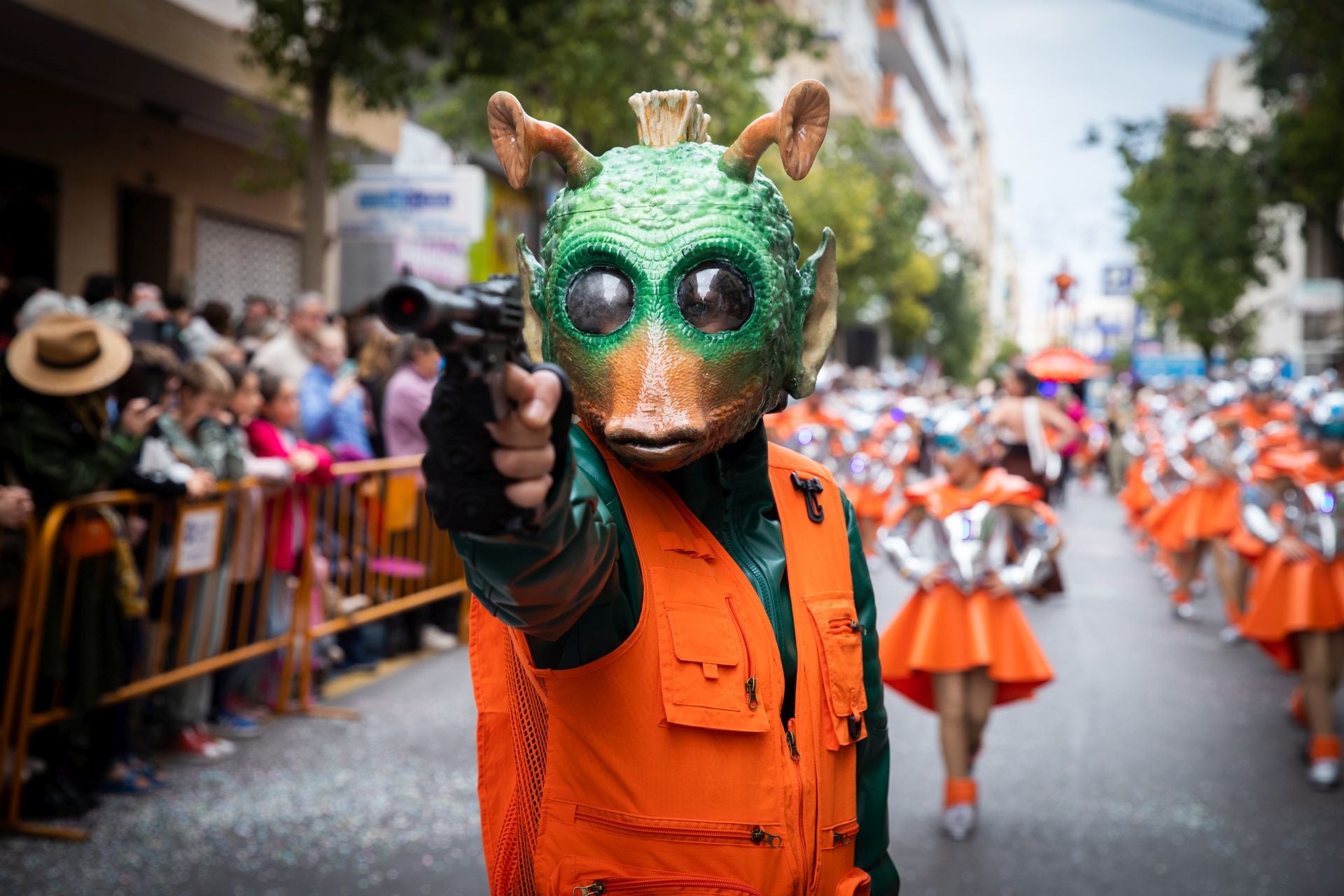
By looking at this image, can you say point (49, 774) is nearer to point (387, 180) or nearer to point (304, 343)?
point (304, 343)

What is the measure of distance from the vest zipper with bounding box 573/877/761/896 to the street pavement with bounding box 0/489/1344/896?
3.09 m

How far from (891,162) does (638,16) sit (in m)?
25.3

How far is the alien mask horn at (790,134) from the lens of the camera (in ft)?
6.75

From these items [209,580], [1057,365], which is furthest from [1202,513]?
[209,580]

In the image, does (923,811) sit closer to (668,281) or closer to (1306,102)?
(668,281)

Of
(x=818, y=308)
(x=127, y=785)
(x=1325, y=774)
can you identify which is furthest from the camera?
(x=1325, y=774)

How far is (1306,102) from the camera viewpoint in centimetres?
2384

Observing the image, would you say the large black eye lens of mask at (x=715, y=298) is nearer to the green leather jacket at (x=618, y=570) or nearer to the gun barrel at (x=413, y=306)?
the green leather jacket at (x=618, y=570)

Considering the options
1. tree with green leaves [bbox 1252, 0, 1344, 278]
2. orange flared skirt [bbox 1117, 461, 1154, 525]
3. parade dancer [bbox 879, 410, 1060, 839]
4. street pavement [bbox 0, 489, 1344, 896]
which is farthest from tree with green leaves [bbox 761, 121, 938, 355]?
parade dancer [bbox 879, 410, 1060, 839]

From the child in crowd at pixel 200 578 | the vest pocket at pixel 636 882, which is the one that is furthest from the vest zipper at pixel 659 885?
the child in crowd at pixel 200 578

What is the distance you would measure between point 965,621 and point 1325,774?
2188mm

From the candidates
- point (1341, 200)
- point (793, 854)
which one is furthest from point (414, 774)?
point (1341, 200)

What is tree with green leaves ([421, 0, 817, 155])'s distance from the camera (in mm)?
12477

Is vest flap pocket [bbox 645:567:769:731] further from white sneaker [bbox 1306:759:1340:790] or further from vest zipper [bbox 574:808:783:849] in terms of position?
white sneaker [bbox 1306:759:1340:790]
